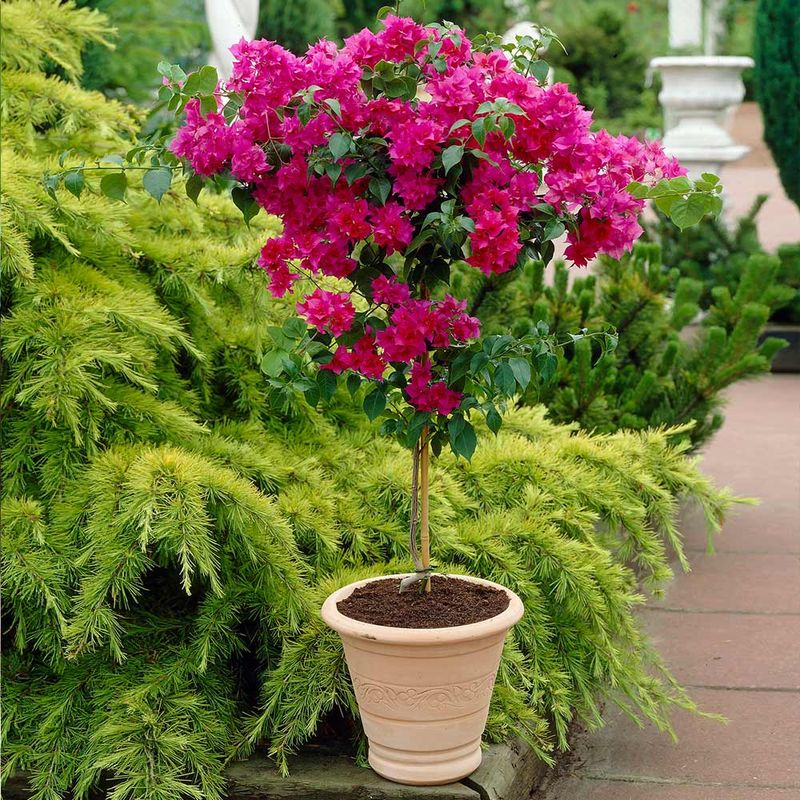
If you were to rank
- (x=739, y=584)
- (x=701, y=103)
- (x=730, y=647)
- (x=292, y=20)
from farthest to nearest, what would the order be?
(x=292, y=20) < (x=701, y=103) < (x=739, y=584) < (x=730, y=647)

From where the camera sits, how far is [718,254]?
8.18m

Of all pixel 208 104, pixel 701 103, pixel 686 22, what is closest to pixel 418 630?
pixel 208 104

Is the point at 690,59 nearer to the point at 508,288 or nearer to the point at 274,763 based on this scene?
the point at 508,288

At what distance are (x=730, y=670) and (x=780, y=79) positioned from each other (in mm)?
5558

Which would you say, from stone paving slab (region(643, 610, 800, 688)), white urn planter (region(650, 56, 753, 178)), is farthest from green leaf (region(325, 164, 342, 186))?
white urn planter (region(650, 56, 753, 178))

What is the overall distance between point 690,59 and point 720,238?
142 centimetres

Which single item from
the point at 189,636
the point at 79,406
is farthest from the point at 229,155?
the point at 189,636

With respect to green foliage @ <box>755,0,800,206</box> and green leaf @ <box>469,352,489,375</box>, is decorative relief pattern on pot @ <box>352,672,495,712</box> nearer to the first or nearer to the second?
green leaf @ <box>469,352,489,375</box>

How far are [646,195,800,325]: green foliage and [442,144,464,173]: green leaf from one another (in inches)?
230

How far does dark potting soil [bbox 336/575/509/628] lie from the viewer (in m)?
2.58

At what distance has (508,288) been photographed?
4.52 m

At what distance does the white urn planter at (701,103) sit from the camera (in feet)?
28.3

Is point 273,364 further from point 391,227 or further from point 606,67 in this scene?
point 606,67

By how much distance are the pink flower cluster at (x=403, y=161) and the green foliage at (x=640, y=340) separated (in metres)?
1.81
